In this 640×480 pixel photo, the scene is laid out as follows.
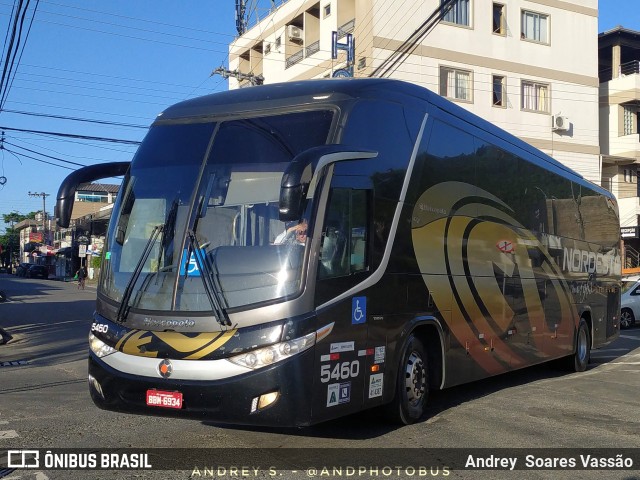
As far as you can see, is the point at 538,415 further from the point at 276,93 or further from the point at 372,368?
the point at 276,93

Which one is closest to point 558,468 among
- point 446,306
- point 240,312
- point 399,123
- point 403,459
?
point 403,459

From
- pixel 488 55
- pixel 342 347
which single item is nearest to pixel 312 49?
pixel 488 55

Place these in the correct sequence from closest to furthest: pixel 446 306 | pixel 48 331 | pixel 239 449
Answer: pixel 239 449 < pixel 446 306 < pixel 48 331

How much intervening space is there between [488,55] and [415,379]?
1094 inches

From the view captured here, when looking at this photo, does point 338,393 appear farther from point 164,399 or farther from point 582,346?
point 582,346

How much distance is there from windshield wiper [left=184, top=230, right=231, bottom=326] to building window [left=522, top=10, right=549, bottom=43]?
3137 cm

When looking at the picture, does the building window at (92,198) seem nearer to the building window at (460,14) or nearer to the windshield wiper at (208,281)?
the building window at (460,14)

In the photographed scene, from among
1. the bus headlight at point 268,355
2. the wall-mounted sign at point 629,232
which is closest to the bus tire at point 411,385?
the bus headlight at point 268,355

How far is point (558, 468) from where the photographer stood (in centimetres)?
641

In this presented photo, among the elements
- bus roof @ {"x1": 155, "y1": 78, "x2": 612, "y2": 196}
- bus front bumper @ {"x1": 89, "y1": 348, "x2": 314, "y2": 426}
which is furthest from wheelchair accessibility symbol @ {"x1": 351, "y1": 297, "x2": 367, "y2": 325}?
bus roof @ {"x1": 155, "y1": 78, "x2": 612, "y2": 196}

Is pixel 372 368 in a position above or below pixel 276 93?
below

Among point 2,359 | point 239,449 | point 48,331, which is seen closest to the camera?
point 239,449

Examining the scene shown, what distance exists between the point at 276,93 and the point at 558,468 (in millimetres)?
4447

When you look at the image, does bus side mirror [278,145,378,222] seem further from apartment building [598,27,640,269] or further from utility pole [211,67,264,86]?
apartment building [598,27,640,269]
